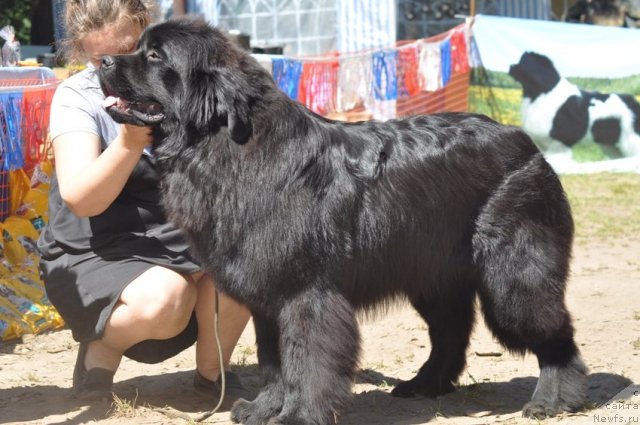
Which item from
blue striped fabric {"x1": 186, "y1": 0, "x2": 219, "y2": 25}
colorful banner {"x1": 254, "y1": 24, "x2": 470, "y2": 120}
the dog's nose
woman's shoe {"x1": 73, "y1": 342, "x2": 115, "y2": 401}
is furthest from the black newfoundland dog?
blue striped fabric {"x1": 186, "y1": 0, "x2": 219, "y2": 25}

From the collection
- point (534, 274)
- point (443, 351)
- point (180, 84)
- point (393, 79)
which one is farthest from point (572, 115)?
point (180, 84)

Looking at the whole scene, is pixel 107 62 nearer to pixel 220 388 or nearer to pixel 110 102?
pixel 110 102

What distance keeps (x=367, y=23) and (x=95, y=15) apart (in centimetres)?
842

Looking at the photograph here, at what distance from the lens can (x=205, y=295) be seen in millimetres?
3723

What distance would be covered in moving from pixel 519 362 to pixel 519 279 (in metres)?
1.02

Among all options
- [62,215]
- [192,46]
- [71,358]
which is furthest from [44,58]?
[192,46]

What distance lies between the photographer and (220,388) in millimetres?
3861

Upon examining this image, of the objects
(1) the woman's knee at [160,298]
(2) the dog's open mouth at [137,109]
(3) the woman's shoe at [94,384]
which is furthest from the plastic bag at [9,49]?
(2) the dog's open mouth at [137,109]

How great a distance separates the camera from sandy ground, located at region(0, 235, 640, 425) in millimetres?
3594

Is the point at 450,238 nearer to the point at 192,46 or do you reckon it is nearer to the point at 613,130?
the point at 192,46

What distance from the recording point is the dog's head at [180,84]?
3.03 meters

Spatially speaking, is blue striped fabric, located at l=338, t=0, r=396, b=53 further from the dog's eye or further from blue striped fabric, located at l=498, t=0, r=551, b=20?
the dog's eye

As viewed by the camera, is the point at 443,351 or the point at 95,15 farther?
the point at 443,351

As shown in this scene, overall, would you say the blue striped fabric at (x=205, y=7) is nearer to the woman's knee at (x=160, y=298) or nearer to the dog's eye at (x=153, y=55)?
the woman's knee at (x=160, y=298)
